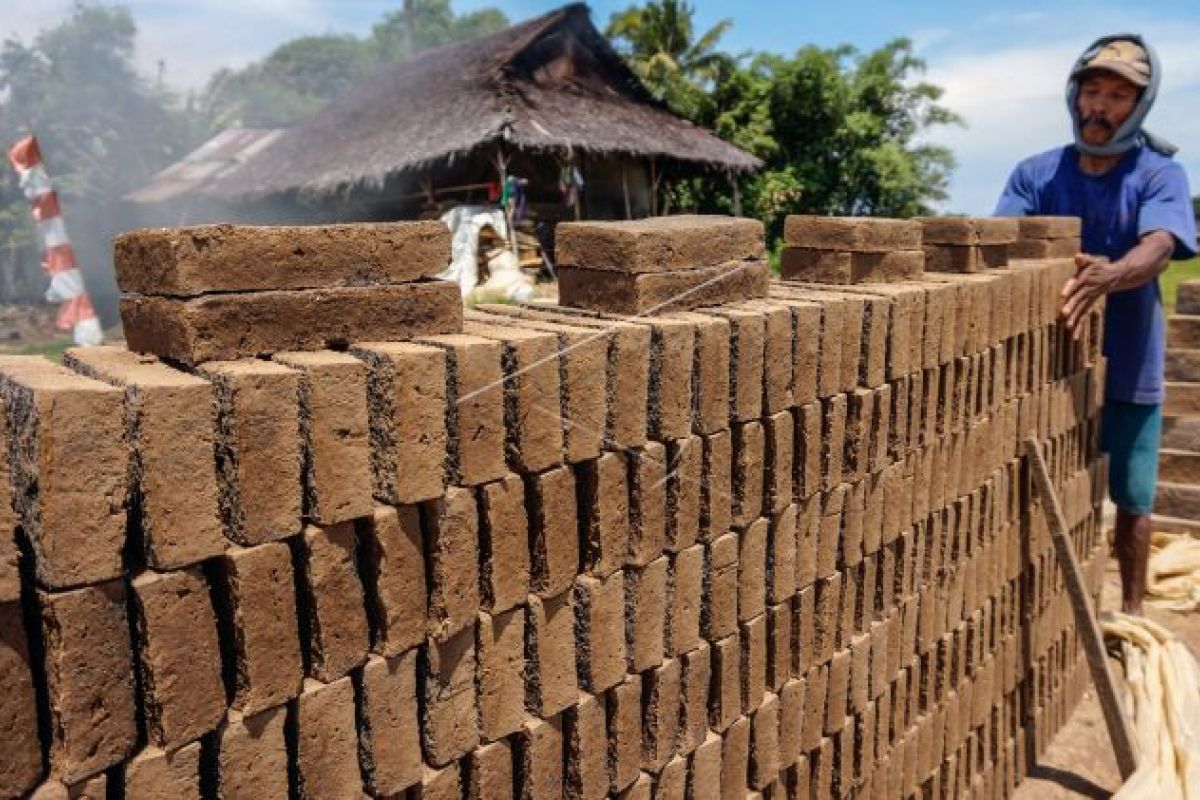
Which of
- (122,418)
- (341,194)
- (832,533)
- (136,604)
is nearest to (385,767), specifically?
(136,604)

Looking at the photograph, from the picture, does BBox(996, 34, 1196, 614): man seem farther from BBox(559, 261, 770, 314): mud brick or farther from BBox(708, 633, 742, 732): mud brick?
BBox(708, 633, 742, 732): mud brick

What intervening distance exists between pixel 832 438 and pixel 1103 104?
321cm

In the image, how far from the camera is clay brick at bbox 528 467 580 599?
7.16 ft

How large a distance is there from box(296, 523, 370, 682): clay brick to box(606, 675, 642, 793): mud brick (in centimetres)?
82

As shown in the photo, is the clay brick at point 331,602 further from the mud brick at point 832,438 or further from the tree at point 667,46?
the tree at point 667,46

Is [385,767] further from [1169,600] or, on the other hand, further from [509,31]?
[509,31]

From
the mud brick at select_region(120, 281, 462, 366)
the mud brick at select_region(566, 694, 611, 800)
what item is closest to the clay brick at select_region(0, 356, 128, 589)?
the mud brick at select_region(120, 281, 462, 366)

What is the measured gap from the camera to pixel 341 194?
1791 centimetres

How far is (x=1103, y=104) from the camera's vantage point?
4.97m

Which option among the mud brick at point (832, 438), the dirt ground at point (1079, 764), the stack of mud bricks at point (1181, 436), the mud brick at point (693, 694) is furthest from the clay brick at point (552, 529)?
the stack of mud bricks at point (1181, 436)

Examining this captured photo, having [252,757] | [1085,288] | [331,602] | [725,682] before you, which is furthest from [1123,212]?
[252,757]

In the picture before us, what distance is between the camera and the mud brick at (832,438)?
9.86ft

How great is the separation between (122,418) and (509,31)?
1953cm

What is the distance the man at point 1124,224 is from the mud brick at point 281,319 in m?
3.54
